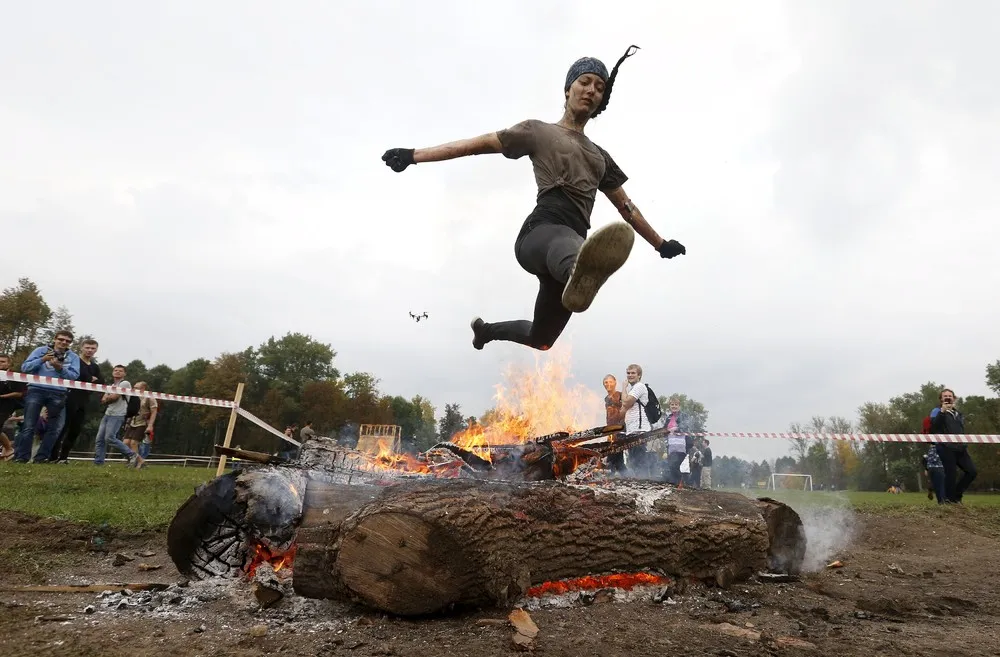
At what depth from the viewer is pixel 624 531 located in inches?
131

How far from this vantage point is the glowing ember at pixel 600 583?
3107 mm

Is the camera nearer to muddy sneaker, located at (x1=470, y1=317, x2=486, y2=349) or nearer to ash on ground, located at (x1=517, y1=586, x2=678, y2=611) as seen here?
muddy sneaker, located at (x1=470, y1=317, x2=486, y2=349)

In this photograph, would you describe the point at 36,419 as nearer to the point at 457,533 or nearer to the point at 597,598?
the point at 457,533

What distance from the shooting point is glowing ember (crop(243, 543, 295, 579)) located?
3.24m

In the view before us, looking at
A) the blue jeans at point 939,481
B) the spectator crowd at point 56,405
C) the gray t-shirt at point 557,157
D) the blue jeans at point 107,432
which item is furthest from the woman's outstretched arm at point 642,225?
the blue jeans at point 107,432

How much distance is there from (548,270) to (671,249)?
5.09 feet

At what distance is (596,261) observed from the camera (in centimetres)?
278

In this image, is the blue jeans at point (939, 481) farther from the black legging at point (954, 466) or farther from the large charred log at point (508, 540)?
the large charred log at point (508, 540)

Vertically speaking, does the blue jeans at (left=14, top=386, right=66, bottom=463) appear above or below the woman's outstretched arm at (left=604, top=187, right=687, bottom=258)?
below

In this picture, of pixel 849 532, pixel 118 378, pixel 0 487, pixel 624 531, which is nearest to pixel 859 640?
pixel 624 531

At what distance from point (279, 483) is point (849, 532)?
6.43 metres

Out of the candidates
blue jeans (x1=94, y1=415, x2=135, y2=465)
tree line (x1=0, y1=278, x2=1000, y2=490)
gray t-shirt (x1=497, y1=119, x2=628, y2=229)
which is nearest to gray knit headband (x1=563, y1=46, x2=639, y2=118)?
gray t-shirt (x1=497, y1=119, x2=628, y2=229)

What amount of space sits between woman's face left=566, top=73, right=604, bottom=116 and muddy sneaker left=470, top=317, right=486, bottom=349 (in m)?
1.76

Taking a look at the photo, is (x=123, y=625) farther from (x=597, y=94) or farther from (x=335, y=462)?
(x=597, y=94)
